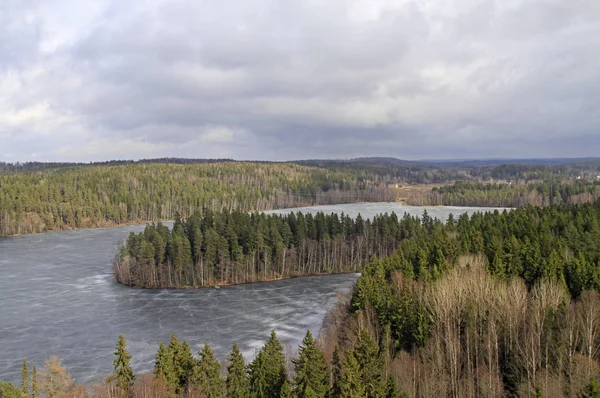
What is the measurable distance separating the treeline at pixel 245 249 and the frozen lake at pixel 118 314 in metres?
2.94

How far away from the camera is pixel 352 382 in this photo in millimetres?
20141

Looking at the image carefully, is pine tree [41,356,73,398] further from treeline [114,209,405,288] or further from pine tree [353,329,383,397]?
treeline [114,209,405,288]

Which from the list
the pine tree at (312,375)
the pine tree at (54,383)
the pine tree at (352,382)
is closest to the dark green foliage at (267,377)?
the pine tree at (312,375)

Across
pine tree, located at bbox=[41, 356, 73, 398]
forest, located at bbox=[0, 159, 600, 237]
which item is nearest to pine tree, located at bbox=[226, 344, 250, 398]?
pine tree, located at bbox=[41, 356, 73, 398]

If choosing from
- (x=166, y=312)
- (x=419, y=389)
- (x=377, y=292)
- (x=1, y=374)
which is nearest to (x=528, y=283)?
(x=377, y=292)

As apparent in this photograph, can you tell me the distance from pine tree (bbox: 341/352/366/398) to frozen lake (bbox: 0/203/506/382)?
16.1 m

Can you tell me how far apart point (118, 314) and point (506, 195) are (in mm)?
130581

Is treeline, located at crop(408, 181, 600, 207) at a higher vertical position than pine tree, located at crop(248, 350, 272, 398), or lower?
higher

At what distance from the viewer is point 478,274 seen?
1340 inches

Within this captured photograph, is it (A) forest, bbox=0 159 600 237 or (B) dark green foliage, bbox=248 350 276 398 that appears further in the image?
(A) forest, bbox=0 159 600 237

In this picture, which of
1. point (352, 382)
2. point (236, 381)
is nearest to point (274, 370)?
point (236, 381)

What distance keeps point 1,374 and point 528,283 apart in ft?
125

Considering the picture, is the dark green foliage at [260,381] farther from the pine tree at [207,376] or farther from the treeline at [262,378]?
the pine tree at [207,376]

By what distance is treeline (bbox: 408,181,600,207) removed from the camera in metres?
138
